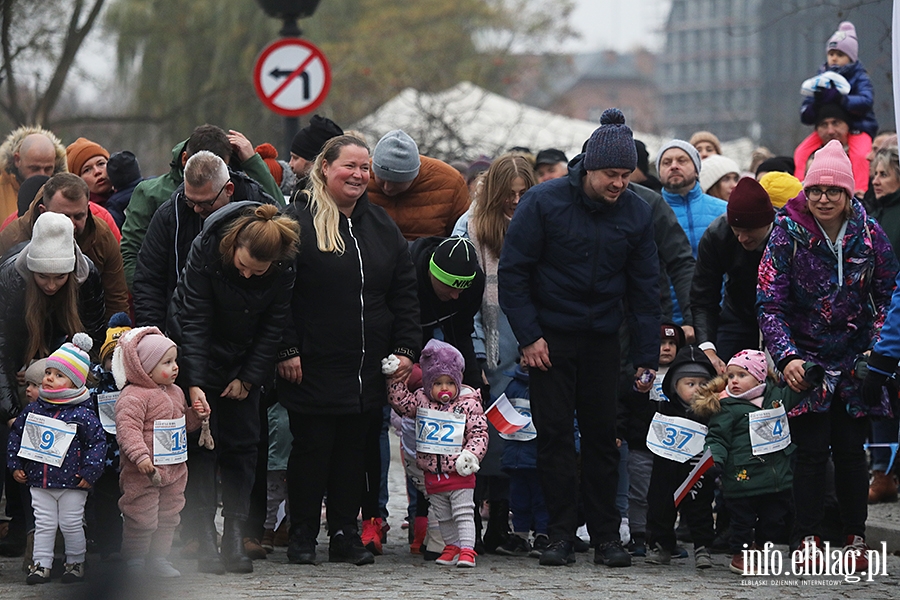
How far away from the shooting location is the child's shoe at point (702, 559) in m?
7.45

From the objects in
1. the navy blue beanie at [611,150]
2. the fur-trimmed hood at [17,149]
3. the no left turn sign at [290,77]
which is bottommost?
the navy blue beanie at [611,150]

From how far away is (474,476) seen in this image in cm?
748

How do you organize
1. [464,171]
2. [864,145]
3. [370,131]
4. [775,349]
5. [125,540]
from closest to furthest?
[125,540] < [775,349] < [864,145] < [464,171] < [370,131]

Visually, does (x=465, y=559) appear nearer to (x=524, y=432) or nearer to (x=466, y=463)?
(x=466, y=463)

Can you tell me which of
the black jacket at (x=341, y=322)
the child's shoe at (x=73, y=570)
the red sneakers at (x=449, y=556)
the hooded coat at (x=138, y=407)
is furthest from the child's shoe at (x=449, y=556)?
the child's shoe at (x=73, y=570)

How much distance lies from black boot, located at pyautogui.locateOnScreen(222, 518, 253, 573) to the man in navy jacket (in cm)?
160

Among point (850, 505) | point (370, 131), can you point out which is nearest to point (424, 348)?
point (850, 505)

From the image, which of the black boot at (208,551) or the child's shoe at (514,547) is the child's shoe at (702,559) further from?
the black boot at (208,551)

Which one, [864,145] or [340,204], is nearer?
[340,204]

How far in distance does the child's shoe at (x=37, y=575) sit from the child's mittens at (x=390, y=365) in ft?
6.40

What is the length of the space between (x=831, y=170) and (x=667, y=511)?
2.00m

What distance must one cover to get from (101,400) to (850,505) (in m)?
3.86

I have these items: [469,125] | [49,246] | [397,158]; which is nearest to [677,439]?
[397,158]

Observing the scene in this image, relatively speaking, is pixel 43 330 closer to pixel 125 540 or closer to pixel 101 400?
pixel 101 400
